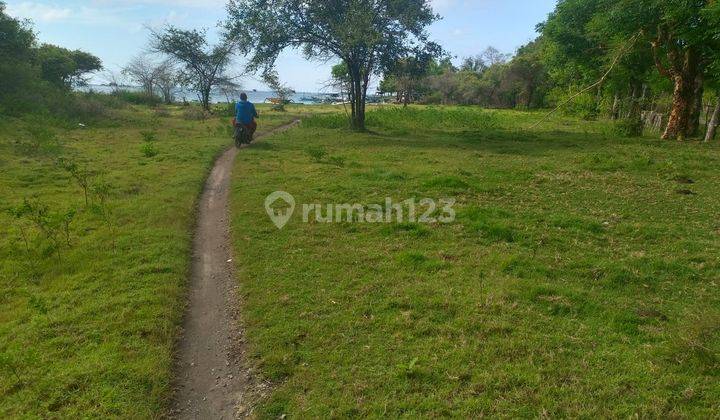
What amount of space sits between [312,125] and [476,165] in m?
15.3

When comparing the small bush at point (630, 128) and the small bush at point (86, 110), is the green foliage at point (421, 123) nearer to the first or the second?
the small bush at point (630, 128)

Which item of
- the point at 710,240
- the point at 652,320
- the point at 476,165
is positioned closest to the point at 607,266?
the point at 652,320

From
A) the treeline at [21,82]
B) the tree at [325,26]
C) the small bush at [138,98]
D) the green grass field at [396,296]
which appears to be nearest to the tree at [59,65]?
the small bush at [138,98]

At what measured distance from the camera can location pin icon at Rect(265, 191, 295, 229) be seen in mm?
8703

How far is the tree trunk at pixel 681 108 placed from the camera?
63.9ft

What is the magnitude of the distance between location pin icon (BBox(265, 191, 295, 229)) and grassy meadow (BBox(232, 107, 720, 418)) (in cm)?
21

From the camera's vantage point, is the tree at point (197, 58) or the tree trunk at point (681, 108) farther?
the tree at point (197, 58)

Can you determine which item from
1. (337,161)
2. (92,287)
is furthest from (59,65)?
(92,287)

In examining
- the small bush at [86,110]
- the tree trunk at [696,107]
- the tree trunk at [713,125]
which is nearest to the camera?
the tree trunk at [713,125]

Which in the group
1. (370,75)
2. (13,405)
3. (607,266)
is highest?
(370,75)

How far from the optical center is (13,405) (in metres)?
3.87

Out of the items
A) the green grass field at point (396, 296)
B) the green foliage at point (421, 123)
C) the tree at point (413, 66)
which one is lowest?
the green grass field at point (396, 296)

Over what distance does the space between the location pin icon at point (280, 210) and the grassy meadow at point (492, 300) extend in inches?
8.1

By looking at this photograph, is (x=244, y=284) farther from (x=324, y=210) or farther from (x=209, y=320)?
(x=324, y=210)
